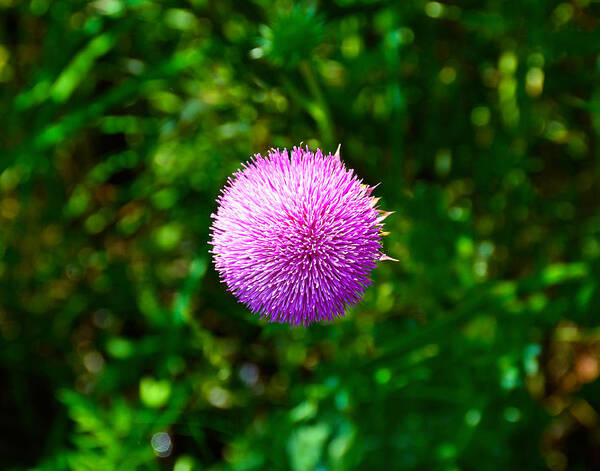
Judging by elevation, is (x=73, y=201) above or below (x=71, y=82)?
below

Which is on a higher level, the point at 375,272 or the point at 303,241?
the point at 375,272

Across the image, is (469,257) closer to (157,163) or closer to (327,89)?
(327,89)

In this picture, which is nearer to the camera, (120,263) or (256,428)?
(256,428)

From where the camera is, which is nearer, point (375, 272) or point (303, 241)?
point (303, 241)

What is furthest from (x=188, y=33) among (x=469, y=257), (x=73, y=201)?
(x=469, y=257)

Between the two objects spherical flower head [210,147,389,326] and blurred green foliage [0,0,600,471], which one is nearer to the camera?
spherical flower head [210,147,389,326]
